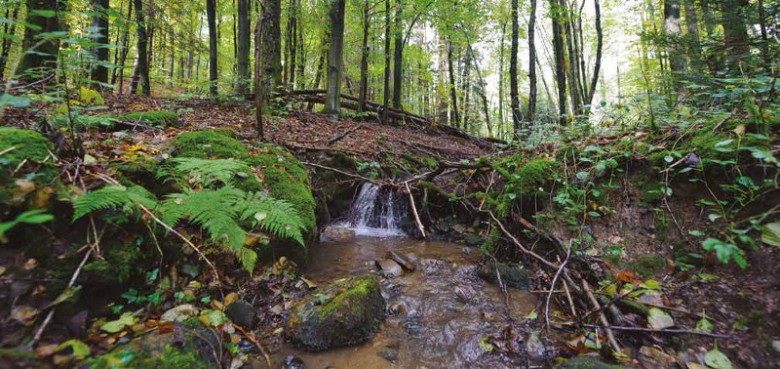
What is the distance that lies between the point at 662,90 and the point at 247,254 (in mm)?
8391

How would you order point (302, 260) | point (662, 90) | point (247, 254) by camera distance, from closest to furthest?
1. point (247, 254)
2. point (302, 260)
3. point (662, 90)

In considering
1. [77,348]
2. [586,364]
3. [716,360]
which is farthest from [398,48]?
[77,348]

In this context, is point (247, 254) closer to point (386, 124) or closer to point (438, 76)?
point (386, 124)

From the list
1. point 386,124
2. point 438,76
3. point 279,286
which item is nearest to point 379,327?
point 279,286

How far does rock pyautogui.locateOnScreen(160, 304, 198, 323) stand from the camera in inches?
82.5

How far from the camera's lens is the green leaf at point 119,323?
1833 mm

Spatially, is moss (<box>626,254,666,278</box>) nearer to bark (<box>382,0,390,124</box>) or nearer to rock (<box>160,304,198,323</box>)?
rock (<box>160,304,198,323</box>)

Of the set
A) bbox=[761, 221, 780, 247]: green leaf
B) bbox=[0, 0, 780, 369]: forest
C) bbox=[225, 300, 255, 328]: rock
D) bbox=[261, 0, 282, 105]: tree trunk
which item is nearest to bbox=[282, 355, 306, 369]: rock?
bbox=[0, 0, 780, 369]: forest

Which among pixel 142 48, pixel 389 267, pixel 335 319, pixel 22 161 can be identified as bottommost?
pixel 335 319

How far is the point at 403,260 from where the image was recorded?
4.15 m

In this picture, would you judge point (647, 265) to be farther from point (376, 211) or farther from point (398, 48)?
point (398, 48)

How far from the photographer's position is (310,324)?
8.09ft

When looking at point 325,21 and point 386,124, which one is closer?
point 386,124

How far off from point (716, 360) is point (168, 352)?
3399 mm
